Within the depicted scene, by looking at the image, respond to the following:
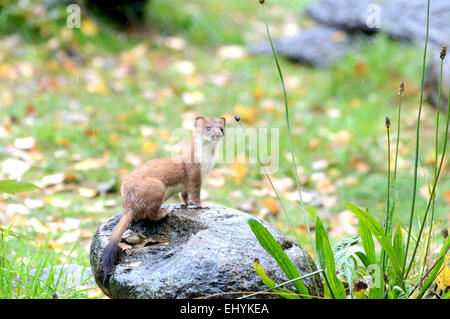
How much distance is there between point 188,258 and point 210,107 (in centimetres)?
448

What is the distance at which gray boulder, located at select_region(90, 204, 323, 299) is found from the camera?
8.41ft

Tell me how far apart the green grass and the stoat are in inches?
43.6

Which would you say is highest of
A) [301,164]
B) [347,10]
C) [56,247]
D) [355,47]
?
[347,10]

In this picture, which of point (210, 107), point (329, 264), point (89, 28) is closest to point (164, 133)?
point (210, 107)

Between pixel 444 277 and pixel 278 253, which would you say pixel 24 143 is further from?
pixel 444 277

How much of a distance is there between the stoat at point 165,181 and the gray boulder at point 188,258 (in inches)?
3.8

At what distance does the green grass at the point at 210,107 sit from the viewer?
5.35 m

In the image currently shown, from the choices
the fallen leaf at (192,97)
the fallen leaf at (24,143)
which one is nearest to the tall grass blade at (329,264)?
the fallen leaf at (24,143)

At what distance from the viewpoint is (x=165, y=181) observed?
125 inches

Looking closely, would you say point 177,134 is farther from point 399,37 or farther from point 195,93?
point 399,37

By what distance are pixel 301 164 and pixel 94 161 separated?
2125mm

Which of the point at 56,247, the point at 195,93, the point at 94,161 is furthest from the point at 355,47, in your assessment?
the point at 56,247

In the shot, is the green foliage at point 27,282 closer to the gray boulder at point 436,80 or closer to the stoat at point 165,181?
the stoat at point 165,181
